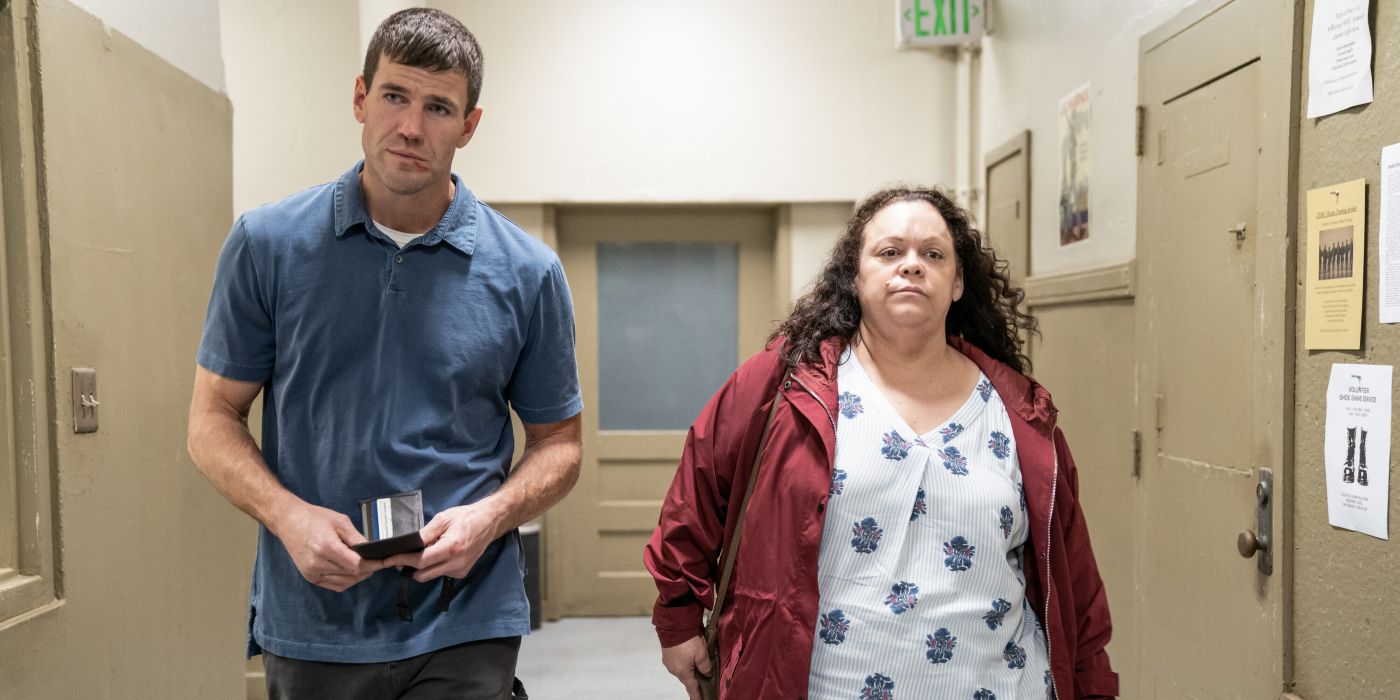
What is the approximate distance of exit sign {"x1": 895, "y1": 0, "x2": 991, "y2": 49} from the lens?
431cm

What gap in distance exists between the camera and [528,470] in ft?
5.00

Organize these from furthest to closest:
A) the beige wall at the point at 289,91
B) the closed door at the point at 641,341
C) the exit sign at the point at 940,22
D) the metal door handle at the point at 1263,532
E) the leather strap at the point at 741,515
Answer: the closed door at the point at 641,341 → the exit sign at the point at 940,22 → the beige wall at the point at 289,91 → the metal door handle at the point at 1263,532 → the leather strap at the point at 741,515

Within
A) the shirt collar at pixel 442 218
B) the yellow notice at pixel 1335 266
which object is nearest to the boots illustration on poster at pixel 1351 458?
the yellow notice at pixel 1335 266

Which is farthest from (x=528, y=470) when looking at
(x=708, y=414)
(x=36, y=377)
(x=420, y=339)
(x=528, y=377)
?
(x=36, y=377)

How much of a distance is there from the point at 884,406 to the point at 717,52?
3458 mm

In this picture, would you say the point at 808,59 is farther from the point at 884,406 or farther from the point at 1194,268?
the point at 884,406

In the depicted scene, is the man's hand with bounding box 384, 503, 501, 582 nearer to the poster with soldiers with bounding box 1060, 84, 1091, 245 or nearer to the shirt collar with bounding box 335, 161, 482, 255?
the shirt collar with bounding box 335, 161, 482, 255

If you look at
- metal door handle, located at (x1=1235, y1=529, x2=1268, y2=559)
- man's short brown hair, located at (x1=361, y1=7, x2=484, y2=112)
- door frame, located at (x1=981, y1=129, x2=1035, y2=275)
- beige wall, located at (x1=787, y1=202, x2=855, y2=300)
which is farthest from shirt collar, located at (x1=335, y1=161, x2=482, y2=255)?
beige wall, located at (x1=787, y1=202, x2=855, y2=300)

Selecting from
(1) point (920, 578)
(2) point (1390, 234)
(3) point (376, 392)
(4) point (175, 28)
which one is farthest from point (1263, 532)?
(4) point (175, 28)

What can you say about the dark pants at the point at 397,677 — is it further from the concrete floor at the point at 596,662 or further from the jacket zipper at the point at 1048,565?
the concrete floor at the point at 596,662

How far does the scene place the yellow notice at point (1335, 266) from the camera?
1.77 meters

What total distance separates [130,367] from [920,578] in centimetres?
168

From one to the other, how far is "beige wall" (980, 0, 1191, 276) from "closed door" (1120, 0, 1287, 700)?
0.44ft

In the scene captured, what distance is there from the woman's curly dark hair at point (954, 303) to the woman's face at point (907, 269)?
0.04 metres
